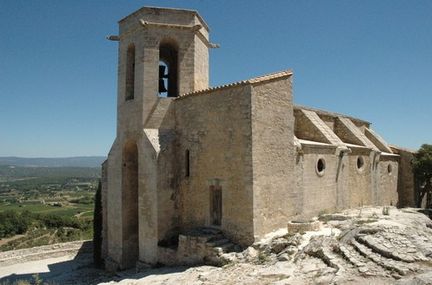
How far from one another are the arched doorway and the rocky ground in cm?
243

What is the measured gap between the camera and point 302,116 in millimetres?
15773

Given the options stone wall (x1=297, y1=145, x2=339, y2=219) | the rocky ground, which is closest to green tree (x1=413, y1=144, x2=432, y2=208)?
stone wall (x1=297, y1=145, x2=339, y2=219)

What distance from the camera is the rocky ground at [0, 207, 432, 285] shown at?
7.42 m

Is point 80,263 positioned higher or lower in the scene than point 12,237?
higher

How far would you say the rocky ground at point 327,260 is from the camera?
7.42 metres

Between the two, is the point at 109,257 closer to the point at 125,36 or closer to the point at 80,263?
the point at 80,263

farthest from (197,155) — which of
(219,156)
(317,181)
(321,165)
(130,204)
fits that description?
(321,165)

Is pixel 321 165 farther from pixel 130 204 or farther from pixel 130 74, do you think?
pixel 130 74

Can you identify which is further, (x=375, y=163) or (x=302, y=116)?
(x=375, y=163)

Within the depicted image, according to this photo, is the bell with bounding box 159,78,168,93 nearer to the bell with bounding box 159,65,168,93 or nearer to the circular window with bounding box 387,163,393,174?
the bell with bounding box 159,65,168,93

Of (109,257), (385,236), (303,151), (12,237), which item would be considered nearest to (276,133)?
(303,151)

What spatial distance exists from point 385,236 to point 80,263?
1372 cm

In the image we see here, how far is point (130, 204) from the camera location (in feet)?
46.1

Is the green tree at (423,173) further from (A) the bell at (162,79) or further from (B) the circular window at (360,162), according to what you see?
(A) the bell at (162,79)
